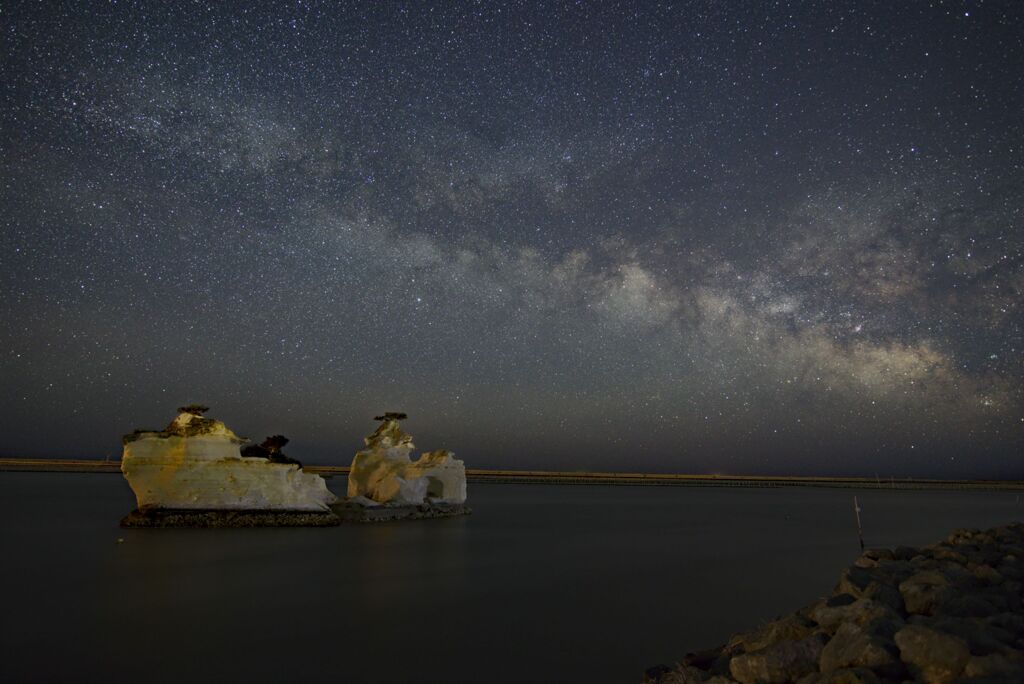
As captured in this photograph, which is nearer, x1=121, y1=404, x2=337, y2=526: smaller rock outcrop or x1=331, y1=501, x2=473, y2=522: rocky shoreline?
x1=121, y1=404, x2=337, y2=526: smaller rock outcrop

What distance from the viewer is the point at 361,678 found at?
37.6 ft

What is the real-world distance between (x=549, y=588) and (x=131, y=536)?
25.7 meters

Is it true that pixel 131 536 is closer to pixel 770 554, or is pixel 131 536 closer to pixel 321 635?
pixel 321 635

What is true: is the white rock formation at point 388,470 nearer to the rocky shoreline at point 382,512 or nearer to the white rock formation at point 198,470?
the rocky shoreline at point 382,512

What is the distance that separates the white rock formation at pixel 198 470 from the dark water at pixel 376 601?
83.8 inches

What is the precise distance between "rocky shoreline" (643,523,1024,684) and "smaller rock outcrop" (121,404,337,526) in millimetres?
32530

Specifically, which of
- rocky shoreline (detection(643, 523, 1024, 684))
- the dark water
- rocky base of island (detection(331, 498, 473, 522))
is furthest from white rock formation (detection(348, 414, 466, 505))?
rocky shoreline (detection(643, 523, 1024, 684))

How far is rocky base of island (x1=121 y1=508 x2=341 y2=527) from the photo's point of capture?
35656mm

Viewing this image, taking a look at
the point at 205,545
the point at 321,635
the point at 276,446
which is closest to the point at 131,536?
the point at 205,545

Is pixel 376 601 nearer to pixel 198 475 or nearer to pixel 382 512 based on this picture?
pixel 198 475

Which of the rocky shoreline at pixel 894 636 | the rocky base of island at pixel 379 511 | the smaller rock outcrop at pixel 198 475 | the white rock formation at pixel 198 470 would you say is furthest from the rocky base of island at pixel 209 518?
the rocky shoreline at pixel 894 636

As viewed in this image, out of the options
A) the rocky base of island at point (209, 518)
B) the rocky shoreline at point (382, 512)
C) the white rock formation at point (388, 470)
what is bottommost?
the rocky shoreline at point (382, 512)

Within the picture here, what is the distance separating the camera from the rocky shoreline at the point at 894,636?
18.3 ft

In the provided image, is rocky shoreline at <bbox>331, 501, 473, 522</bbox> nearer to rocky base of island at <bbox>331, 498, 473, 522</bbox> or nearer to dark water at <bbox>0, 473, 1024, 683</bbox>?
rocky base of island at <bbox>331, 498, 473, 522</bbox>
